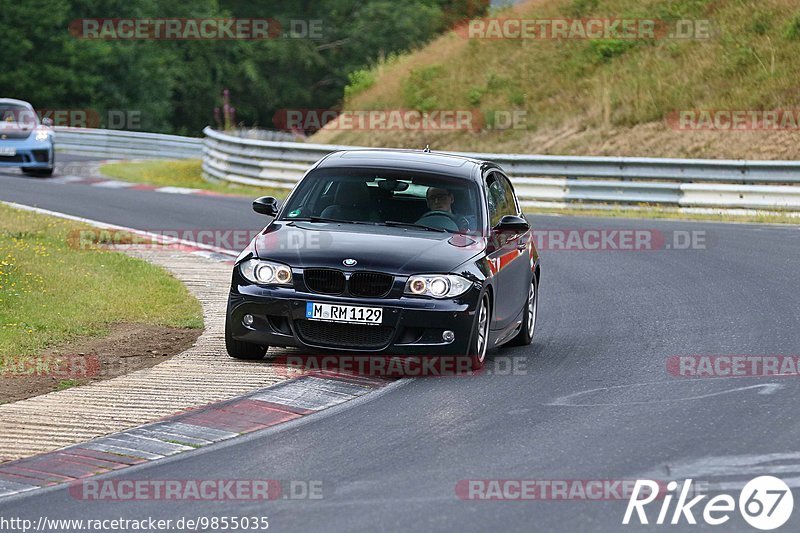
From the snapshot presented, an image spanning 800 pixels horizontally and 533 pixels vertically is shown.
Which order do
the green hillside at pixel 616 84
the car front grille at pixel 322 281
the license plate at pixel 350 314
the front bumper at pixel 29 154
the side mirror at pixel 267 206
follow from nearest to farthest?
1. the license plate at pixel 350 314
2. the car front grille at pixel 322 281
3. the side mirror at pixel 267 206
4. the front bumper at pixel 29 154
5. the green hillside at pixel 616 84

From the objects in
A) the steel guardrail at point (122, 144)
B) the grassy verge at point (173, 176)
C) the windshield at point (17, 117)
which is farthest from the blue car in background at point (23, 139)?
the steel guardrail at point (122, 144)

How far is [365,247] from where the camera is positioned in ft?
34.3

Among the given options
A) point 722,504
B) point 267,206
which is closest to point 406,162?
point 267,206

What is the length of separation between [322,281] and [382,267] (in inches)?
17.4

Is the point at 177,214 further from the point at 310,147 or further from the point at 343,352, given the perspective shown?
the point at 343,352

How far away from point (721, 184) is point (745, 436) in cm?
1781

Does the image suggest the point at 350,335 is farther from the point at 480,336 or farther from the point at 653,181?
the point at 653,181

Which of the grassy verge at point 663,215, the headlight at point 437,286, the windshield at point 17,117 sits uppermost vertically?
the windshield at point 17,117

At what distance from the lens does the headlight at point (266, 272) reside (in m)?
10.4

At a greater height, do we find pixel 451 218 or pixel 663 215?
pixel 451 218

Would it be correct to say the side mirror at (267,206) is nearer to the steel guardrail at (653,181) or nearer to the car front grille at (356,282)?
the car front grille at (356,282)

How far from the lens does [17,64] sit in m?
65.5

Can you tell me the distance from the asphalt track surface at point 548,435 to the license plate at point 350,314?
0.53m

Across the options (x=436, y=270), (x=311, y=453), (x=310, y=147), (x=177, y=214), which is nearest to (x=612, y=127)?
(x=310, y=147)
